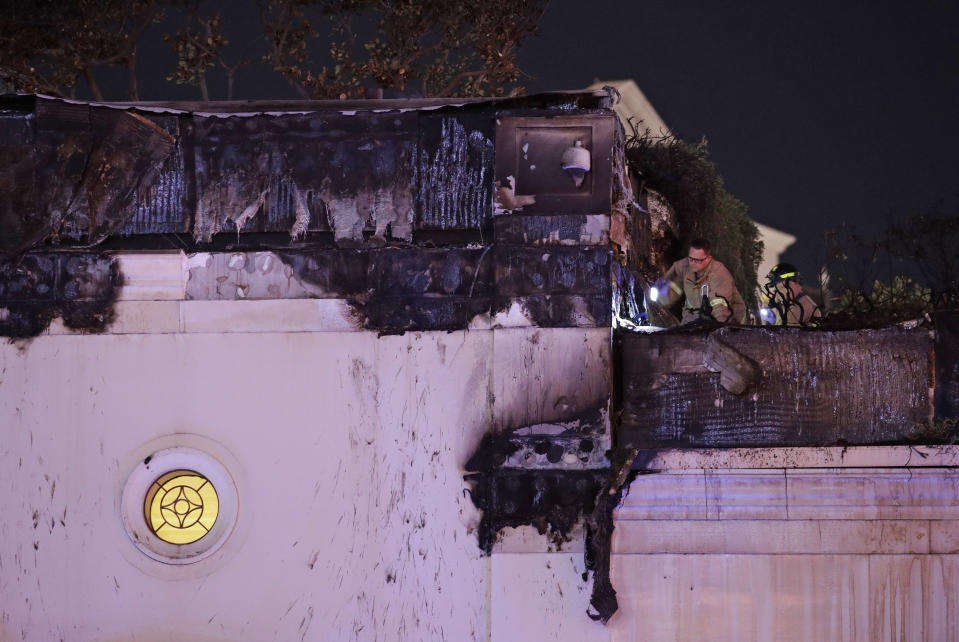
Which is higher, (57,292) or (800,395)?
(57,292)

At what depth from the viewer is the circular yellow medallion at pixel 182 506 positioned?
5.15 meters

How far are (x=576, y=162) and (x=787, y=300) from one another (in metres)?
1.59

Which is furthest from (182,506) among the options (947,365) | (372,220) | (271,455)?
(947,365)

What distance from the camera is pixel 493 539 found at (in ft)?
15.9

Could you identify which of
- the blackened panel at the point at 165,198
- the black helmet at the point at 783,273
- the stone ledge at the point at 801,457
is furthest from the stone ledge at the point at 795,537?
the blackened panel at the point at 165,198

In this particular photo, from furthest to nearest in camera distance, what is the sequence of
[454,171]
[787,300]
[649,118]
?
[649,118]
[787,300]
[454,171]

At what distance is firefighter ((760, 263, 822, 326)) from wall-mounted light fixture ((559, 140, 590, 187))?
4.52ft

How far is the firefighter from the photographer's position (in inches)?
209

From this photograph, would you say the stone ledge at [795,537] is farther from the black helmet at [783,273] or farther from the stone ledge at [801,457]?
the black helmet at [783,273]

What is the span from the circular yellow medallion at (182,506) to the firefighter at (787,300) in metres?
3.32

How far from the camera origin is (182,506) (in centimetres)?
517

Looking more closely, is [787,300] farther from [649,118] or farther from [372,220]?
[649,118]

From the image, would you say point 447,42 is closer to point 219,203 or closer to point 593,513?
point 219,203

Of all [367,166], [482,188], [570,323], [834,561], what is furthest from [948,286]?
[367,166]
